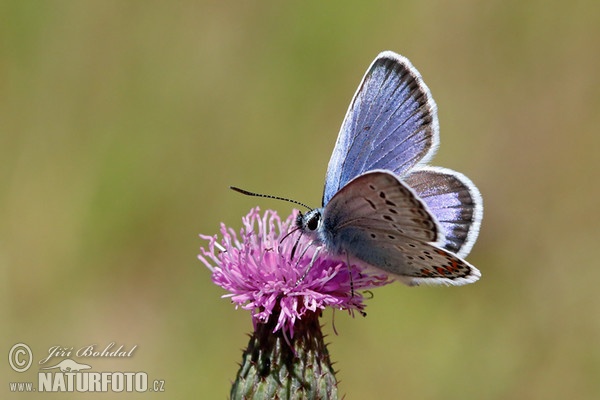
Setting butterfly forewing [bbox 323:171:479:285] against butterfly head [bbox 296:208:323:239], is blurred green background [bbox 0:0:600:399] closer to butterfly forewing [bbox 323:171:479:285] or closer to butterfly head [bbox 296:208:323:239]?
butterfly head [bbox 296:208:323:239]

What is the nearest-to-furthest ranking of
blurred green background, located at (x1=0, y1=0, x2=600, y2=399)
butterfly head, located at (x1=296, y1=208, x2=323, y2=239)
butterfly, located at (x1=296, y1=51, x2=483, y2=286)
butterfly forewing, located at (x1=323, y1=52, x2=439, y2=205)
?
butterfly, located at (x1=296, y1=51, x2=483, y2=286) → butterfly head, located at (x1=296, y1=208, x2=323, y2=239) → butterfly forewing, located at (x1=323, y1=52, x2=439, y2=205) → blurred green background, located at (x1=0, y1=0, x2=600, y2=399)

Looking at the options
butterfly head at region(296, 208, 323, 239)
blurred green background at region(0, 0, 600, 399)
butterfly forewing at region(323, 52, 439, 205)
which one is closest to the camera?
butterfly head at region(296, 208, 323, 239)

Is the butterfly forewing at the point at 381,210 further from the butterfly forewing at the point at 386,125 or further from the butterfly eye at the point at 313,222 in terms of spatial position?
the butterfly forewing at the point at 386,125

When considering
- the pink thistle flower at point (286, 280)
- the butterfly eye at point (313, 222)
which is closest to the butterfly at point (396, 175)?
the butterfly eye at point (313, 222)

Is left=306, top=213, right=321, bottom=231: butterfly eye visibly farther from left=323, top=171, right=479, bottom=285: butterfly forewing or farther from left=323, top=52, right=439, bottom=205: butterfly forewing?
left=323, top=52, right=439, bottom=205: butterfly forewing

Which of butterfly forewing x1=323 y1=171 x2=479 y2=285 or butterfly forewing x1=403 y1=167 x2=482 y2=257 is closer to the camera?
butterfly forewing x1=323 y1=171 x2=479 y2=285

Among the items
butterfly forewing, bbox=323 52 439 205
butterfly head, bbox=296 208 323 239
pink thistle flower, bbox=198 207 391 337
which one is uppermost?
Answer: butterfly forewing, bbox=323 52 439 205

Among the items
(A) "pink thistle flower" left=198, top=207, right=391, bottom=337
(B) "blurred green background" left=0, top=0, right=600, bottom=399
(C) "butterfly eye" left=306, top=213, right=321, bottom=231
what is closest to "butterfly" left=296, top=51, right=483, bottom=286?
(C) "butterfly eye" left=306, top=213, right=321, bottom=231

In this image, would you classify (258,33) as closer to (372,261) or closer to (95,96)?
(95,96)

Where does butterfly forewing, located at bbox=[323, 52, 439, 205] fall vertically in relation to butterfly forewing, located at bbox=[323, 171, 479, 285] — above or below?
above
